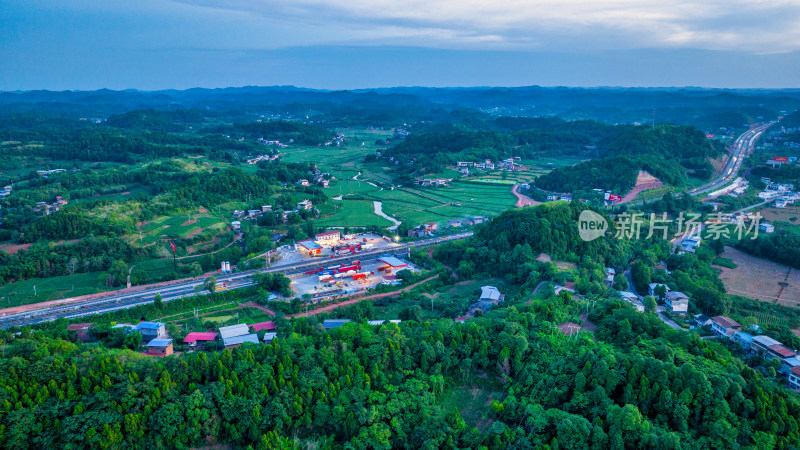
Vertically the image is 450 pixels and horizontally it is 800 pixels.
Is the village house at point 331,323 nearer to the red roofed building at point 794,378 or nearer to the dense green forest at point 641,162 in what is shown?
the red roofed building at point 794,378

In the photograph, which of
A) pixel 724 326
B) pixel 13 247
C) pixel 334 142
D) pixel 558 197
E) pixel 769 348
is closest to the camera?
pixel 769 348

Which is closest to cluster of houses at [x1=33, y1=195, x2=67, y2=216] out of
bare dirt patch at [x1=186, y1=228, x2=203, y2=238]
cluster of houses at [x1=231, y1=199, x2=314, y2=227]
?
bare dirt patch at [x1=186, y1=228, x2=203, y2=238]

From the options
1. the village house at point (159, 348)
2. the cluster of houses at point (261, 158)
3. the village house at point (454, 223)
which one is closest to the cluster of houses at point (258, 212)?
the village house at point (454, 223)

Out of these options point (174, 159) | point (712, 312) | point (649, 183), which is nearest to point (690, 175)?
point (649, 183)

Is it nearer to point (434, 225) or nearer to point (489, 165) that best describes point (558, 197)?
point (434, 225)

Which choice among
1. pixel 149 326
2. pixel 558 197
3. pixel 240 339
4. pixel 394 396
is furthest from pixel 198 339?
pixel 558 197

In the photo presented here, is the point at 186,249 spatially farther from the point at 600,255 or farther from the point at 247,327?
the point at 600,255
